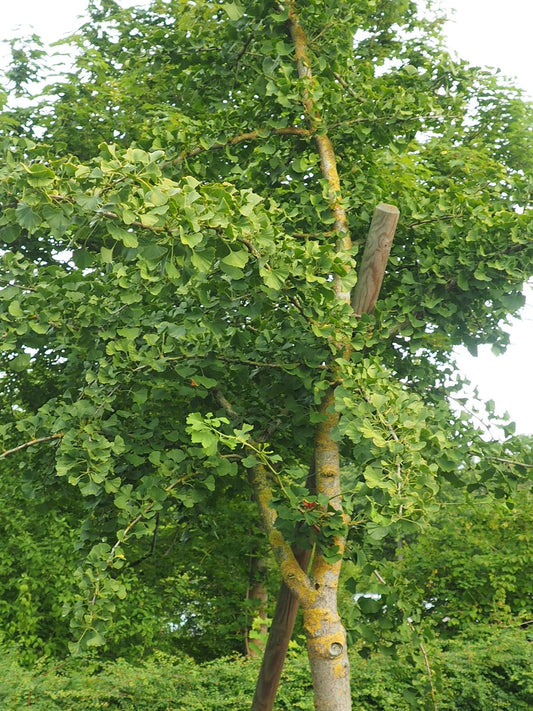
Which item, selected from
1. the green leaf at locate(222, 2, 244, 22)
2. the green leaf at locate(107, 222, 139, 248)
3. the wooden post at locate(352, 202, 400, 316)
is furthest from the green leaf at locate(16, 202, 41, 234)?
the green leaf at locate(222, 2, 244, 22)

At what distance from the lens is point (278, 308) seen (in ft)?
12.1

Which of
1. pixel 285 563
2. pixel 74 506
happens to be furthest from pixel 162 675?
pixel 285 563

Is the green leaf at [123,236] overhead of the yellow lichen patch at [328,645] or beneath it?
overhead

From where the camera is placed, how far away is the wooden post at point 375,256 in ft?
12.2

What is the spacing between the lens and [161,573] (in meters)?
9.18

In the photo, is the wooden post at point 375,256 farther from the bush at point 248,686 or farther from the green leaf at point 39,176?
the bush at point 248,686

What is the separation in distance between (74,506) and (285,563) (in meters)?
4.30

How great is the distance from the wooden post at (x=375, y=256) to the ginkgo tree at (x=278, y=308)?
18 millimetres

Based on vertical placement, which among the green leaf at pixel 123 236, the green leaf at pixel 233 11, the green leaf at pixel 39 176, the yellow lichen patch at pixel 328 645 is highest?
the green leaf at pixel 233 11

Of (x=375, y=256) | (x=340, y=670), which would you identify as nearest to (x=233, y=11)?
(x=375, y=256)

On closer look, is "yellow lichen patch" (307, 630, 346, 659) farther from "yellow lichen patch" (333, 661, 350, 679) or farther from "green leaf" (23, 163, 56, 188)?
"green leaf" (23, 163, 56, 188)

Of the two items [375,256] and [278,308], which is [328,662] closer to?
[278,308]

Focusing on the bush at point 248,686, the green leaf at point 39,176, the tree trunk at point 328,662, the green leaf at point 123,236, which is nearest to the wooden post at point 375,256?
the tree trunk at point 328,662

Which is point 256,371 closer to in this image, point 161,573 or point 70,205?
point 70,205
